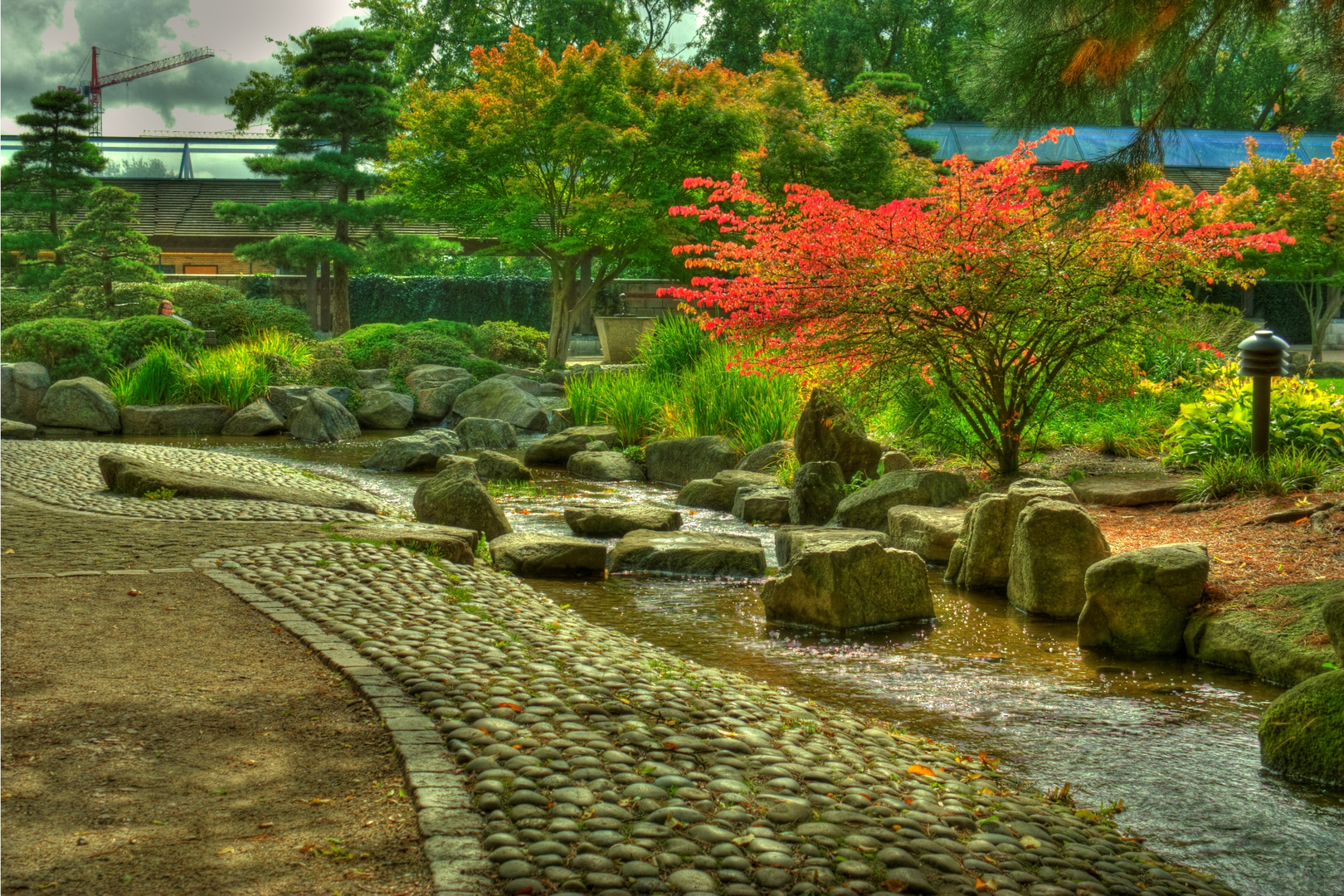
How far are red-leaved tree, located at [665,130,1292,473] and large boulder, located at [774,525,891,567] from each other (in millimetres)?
1867

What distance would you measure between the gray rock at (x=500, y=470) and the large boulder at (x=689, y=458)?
1.45 meters

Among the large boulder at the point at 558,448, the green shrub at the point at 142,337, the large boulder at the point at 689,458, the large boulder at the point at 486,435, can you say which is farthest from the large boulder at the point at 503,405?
the green shrub at the point at 142,337

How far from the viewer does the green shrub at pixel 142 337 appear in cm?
1781

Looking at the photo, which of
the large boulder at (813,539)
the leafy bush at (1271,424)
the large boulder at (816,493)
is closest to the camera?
the large boulder at (813,539)

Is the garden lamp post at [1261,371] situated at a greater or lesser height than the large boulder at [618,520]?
greater

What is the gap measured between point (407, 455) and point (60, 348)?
8.53 meters

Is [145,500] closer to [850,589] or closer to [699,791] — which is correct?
[850,589]

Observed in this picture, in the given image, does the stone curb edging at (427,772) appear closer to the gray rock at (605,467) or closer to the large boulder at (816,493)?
the large boulder at (816,493)

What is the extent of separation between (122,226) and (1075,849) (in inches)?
838

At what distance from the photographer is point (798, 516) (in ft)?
30.9

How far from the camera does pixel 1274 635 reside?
531 centimetres

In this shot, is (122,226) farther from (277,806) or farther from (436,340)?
(277,806)

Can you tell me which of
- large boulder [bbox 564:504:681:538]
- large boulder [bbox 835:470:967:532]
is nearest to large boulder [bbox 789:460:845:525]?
large boulder [bbox 835:470:967:532]

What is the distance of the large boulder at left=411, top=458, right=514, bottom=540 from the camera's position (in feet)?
28.3
